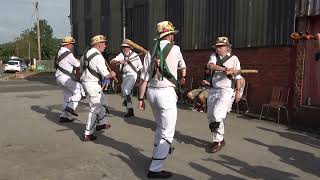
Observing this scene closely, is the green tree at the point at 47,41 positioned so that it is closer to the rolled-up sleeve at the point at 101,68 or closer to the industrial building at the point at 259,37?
the industrial building at the point at 259,37

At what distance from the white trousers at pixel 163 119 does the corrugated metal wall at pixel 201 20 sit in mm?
5245

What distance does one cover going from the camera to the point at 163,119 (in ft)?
21.1

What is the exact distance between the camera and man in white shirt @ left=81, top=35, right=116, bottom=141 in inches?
344

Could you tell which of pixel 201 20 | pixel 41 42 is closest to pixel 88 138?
pixel 201 20

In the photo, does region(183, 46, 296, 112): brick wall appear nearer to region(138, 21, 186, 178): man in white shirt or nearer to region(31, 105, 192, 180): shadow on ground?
region(31, 105, 192, 180): shadow on ground

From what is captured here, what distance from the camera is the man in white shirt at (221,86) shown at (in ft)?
25.5

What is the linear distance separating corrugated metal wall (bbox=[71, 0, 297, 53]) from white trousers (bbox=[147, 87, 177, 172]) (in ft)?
17.2

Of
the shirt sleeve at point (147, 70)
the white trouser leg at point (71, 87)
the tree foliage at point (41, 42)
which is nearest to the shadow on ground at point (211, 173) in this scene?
the shirt sleeve at point (147, 70)

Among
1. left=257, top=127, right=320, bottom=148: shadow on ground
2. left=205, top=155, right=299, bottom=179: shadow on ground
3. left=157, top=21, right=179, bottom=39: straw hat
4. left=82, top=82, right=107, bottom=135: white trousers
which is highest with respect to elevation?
left=157, top=21, right=179, bottom=39: straw hat

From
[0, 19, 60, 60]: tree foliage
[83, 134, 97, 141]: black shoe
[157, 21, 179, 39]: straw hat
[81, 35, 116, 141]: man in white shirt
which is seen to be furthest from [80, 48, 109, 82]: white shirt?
[0, 19, 60, 60]: tree foliage

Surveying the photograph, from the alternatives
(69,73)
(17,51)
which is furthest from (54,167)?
(17,51)

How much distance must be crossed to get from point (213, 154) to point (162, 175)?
157 cm

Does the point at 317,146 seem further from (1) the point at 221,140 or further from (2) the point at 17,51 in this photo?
(2) the point at 17,51

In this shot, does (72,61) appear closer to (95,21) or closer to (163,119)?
(163,119)
